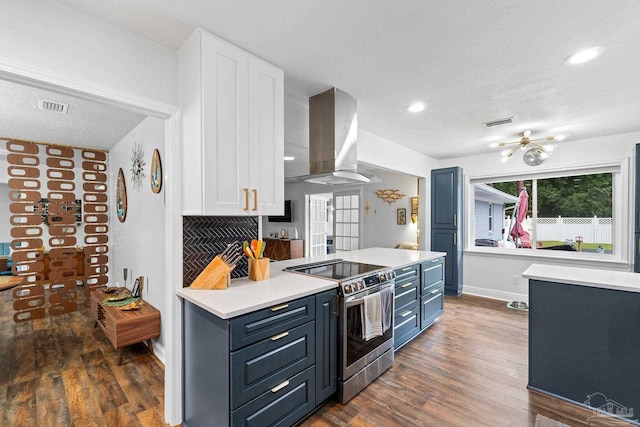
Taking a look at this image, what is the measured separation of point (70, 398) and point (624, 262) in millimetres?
6124

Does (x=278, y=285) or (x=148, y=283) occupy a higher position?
(x=278, y=285)

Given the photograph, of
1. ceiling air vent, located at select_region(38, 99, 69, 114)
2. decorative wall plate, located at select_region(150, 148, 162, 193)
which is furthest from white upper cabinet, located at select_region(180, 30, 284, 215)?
ceiling air vent, located at select_region(38, 99, 69, 114)

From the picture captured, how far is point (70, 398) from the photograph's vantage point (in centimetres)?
218

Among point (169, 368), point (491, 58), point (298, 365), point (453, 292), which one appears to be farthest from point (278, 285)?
point (453, 292)

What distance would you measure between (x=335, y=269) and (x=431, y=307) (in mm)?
1600

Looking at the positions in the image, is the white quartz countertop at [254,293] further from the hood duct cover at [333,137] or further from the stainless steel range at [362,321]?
the hood duct cover at [333,137]

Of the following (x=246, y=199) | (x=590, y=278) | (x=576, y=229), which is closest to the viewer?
(x=246, y=199)

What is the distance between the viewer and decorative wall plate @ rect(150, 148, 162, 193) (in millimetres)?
2705

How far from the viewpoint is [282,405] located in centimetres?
171

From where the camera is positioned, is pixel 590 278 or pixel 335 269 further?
pixel 335 269

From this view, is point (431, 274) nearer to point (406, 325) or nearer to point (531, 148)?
point (406, 325)

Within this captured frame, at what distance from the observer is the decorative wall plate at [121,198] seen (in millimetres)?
3818

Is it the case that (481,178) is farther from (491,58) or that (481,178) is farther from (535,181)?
(491,58)

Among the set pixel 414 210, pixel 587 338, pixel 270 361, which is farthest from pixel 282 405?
pixel 414 210
